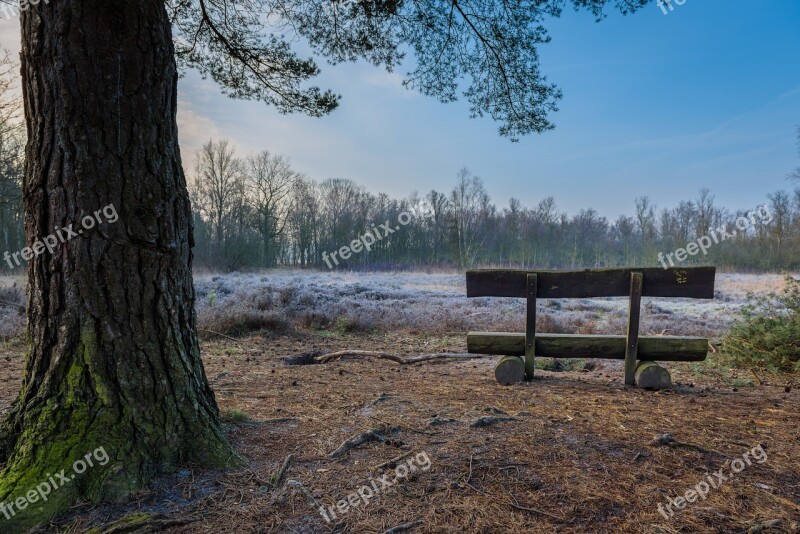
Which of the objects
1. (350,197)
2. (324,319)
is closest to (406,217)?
(350,197)

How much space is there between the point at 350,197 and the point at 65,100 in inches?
Answer: 1877

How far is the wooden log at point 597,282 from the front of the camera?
4902 mm

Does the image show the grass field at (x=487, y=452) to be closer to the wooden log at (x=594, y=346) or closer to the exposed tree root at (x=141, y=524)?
the exposed tree root at (x=141, y=524)

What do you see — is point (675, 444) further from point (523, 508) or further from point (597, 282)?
point (597, 282)

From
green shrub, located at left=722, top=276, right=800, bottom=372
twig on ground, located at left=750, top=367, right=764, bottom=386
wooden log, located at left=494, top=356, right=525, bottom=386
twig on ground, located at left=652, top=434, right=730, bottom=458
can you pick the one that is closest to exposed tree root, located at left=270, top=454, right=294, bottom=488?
twig on ground, located at left=652, top=434, right=730, bottom=458

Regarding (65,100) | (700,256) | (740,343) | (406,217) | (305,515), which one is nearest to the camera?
(305,515)

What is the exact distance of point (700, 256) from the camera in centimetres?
3772

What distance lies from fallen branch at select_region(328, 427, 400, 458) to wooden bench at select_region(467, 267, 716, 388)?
2.57m

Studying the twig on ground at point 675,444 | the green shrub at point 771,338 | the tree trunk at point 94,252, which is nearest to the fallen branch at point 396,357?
the green shrub at point 771,338

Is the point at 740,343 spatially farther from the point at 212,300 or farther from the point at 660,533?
the point at 212,300

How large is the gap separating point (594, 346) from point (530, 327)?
2.60 feet

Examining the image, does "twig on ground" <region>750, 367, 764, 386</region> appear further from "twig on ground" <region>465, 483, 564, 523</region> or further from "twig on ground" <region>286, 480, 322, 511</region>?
"twig on ground" <region>286, 480, 322, 511</region>

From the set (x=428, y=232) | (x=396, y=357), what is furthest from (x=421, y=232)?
(x=396, y=357)

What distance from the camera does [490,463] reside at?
2557 mm
